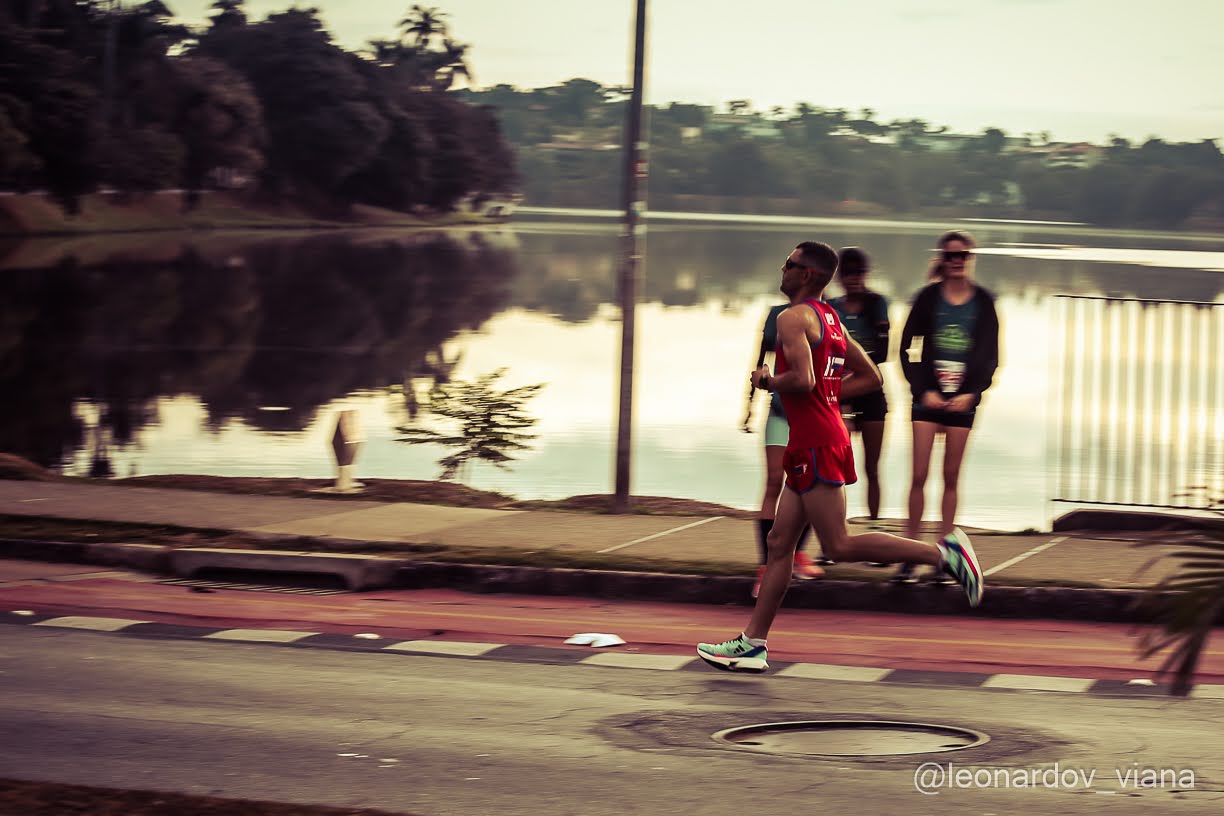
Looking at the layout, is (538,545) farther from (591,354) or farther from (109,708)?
(591,354)

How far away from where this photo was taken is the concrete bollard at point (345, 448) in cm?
1471

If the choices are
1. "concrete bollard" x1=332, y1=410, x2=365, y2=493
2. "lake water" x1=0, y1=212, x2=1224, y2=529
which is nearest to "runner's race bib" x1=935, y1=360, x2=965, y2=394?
"lake water" x1=0, y1=212, x2=1224, y2=529

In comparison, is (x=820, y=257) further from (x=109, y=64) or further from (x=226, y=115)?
(x=226, y=115)

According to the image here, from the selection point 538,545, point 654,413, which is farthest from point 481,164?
point 538,545

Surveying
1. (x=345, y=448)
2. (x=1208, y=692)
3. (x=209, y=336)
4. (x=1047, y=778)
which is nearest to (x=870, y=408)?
(x=1208, y=692)

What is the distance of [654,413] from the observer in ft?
86.0

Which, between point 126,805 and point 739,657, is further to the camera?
point 739,657

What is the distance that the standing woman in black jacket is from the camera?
9.67 m

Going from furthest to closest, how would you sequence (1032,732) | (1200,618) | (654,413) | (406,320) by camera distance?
(406,320) → (654,413) → (1032,732) → (1200,618)

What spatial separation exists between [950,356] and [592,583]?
2323mm

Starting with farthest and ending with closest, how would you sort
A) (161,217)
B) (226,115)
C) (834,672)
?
(161,217)
(226,115)
(834,672)

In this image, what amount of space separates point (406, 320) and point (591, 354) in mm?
7995

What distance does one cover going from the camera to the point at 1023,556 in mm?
10836

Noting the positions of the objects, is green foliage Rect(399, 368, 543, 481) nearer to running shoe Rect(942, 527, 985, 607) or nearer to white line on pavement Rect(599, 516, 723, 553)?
white line on pavement Rect(599, 516, 723, 553)
